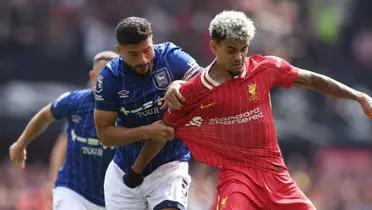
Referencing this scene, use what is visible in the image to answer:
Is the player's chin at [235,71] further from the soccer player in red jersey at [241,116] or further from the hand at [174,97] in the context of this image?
the hand at [174,97]

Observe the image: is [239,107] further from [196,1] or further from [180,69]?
[196,1]

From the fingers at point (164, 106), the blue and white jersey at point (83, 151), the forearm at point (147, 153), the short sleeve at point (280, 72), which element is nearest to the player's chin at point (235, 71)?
the short sleeve at point (280, 72)

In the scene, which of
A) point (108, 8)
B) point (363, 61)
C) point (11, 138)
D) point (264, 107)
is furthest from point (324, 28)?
point (264, 107)

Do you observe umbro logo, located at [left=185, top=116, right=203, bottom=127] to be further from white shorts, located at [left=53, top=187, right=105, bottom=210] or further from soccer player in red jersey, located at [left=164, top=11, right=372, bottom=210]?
white shorts, located at [left=53, top=187, right=105, bottom=210]

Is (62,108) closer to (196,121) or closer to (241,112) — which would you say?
(196,121)

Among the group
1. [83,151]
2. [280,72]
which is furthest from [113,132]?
[83,151]

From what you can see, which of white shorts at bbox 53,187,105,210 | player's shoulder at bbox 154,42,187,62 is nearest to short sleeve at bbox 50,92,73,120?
white shorts at bbox 53,187,105,210

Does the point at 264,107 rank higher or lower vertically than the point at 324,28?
lower

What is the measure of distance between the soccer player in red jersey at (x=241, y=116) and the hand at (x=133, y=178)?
0.75 meters

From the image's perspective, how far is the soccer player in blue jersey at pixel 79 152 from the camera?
11.8m

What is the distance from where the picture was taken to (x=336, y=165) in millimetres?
20891

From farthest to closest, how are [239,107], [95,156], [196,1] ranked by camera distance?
[196,1], [95,156], [239,107]

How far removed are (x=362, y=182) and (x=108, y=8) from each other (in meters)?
4.88

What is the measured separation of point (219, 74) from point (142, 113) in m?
0.86
